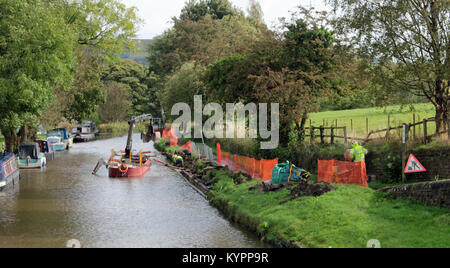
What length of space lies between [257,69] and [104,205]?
11620mm

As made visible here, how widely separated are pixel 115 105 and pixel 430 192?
305 feet

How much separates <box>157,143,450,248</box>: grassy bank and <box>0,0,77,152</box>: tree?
12.6m

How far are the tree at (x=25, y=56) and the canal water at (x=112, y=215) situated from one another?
452 centimetres

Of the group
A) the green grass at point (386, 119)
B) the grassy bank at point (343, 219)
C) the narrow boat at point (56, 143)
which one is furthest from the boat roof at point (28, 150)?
the grassy bank at point (343, 219)

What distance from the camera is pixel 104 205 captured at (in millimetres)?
22875

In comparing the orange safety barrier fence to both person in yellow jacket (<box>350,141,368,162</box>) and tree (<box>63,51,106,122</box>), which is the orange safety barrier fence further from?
tree (<box>63,51,106,122</box>)

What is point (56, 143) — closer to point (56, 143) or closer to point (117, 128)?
point (56, 143)

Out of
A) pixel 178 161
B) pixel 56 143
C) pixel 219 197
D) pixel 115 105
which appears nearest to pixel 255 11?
pixel 115 105

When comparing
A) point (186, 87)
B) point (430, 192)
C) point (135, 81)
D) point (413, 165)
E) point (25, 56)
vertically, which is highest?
point (135, 81)

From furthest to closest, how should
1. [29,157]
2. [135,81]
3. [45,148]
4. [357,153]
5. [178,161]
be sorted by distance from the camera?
[135,81], [45,148], [29,157], [178,161], [357,153]

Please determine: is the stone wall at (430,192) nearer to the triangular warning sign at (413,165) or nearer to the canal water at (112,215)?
the triangular warning sign at (413,165)

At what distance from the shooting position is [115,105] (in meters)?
103

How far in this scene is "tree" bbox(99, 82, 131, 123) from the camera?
10200 centimetres

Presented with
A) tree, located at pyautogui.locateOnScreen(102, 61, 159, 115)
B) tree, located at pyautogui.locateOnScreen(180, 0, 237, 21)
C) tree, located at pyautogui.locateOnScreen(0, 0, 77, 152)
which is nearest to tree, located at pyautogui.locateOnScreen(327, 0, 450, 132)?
tree, located at pyautogui.locateOnScreen(0, 0, 77, 152)
